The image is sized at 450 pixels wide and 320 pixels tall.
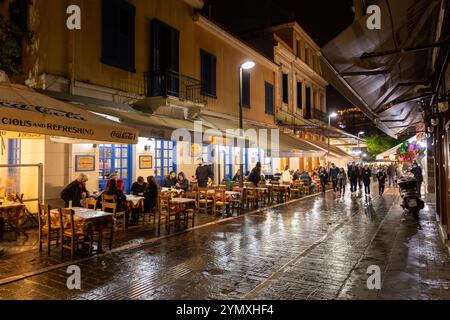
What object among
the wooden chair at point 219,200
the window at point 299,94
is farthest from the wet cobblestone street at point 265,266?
the window at point 299,94

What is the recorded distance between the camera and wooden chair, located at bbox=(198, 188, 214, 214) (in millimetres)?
11156

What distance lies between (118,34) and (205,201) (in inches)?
256

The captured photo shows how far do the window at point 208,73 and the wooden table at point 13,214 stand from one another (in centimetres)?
995

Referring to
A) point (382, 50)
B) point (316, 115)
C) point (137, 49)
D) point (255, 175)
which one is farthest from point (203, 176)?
point (316, 115)

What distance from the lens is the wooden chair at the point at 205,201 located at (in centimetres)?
1116

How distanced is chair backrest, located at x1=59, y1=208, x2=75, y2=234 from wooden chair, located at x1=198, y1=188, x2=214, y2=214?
5.08m

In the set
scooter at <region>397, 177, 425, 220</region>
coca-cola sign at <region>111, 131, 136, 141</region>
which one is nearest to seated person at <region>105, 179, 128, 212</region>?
coca-cola sign at <region>111, 131, 136, 141</region>

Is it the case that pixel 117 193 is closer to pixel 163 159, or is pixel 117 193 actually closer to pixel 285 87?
pixel 163 159

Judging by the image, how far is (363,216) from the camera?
11281 millimetres

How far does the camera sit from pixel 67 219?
6.65 m

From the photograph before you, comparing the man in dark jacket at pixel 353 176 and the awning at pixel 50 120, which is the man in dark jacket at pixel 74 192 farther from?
the man in dark jacket at pixel 353 176

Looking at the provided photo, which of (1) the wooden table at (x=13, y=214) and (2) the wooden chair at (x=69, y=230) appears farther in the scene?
(1) the wooden table at (x=13, y=214)
